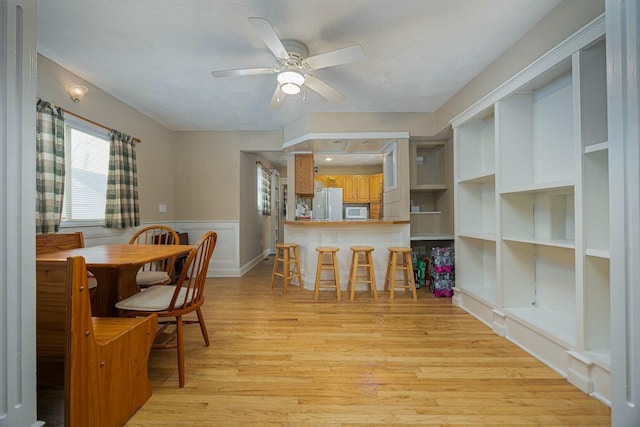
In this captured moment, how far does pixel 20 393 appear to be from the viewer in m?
0.86

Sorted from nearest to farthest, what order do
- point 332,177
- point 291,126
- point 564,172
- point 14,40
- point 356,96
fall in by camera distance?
1. point 14,40
2. point 564,172
3. point 356,96
4. point 291,126
5. point 332,177

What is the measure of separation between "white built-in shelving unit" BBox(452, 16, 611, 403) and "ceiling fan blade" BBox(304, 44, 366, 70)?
128 cm

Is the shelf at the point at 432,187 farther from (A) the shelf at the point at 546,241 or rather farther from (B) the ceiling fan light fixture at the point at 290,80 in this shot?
(B) the ceiling fan light fixture at the point at 290,80

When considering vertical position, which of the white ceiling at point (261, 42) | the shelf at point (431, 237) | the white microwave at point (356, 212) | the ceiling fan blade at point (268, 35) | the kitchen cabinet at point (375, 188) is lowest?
the shelf at point (431, 237)

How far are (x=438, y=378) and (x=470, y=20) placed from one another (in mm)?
2390

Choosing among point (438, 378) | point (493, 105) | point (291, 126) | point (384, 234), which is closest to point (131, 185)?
point (291, 126)

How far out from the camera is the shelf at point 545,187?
1.66 m

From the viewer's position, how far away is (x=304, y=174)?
4.25 meters

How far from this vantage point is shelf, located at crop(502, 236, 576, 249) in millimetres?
1703

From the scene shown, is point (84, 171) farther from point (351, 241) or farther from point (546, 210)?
point (546, 210)

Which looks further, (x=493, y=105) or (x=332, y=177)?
(x=332, y=177)

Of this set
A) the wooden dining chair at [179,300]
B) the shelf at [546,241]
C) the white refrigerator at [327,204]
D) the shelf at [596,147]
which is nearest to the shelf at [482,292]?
the shelf at [546,241]

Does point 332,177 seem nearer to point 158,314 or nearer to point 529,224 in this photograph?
point 529,224

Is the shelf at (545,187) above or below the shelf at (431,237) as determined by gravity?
above
